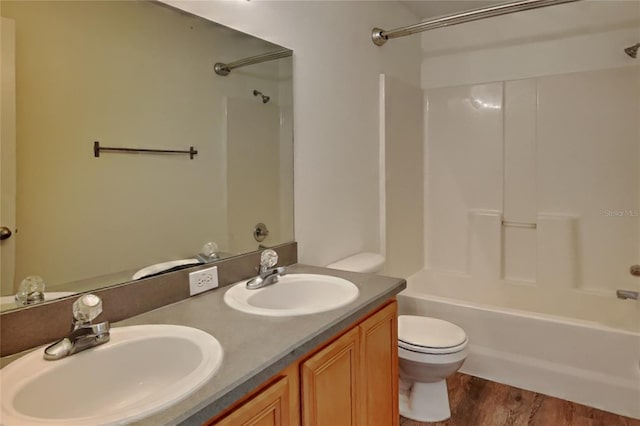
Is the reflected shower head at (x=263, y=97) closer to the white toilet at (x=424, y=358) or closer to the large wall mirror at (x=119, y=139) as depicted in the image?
the large wall mirror at (x=119, y=139)

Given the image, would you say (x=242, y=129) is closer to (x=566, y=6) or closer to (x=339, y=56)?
(x=339, y=56)

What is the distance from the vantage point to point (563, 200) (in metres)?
2.78

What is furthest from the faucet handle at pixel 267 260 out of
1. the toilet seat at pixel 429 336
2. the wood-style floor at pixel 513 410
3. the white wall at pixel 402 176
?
the white wall at pixel 402 176

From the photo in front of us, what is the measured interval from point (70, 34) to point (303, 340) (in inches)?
41.1

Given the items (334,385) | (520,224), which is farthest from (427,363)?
(520,224)

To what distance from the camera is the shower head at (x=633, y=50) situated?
2.40m

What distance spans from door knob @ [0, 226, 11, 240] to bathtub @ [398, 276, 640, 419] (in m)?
2.18

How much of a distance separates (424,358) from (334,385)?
90cm

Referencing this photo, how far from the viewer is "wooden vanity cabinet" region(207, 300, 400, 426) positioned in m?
0.89

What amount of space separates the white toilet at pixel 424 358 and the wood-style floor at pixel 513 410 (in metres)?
0.08

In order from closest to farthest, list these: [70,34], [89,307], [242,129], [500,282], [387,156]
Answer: [89,307]
[70,34]
[242,129]
[387,156]
[500,282]

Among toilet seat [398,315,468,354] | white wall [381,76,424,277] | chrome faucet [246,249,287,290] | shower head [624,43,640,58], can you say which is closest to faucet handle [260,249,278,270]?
chrome faucet [246,249,287,290]

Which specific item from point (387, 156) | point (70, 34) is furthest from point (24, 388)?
point (387, 156)

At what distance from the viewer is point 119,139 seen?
118 centimetres
